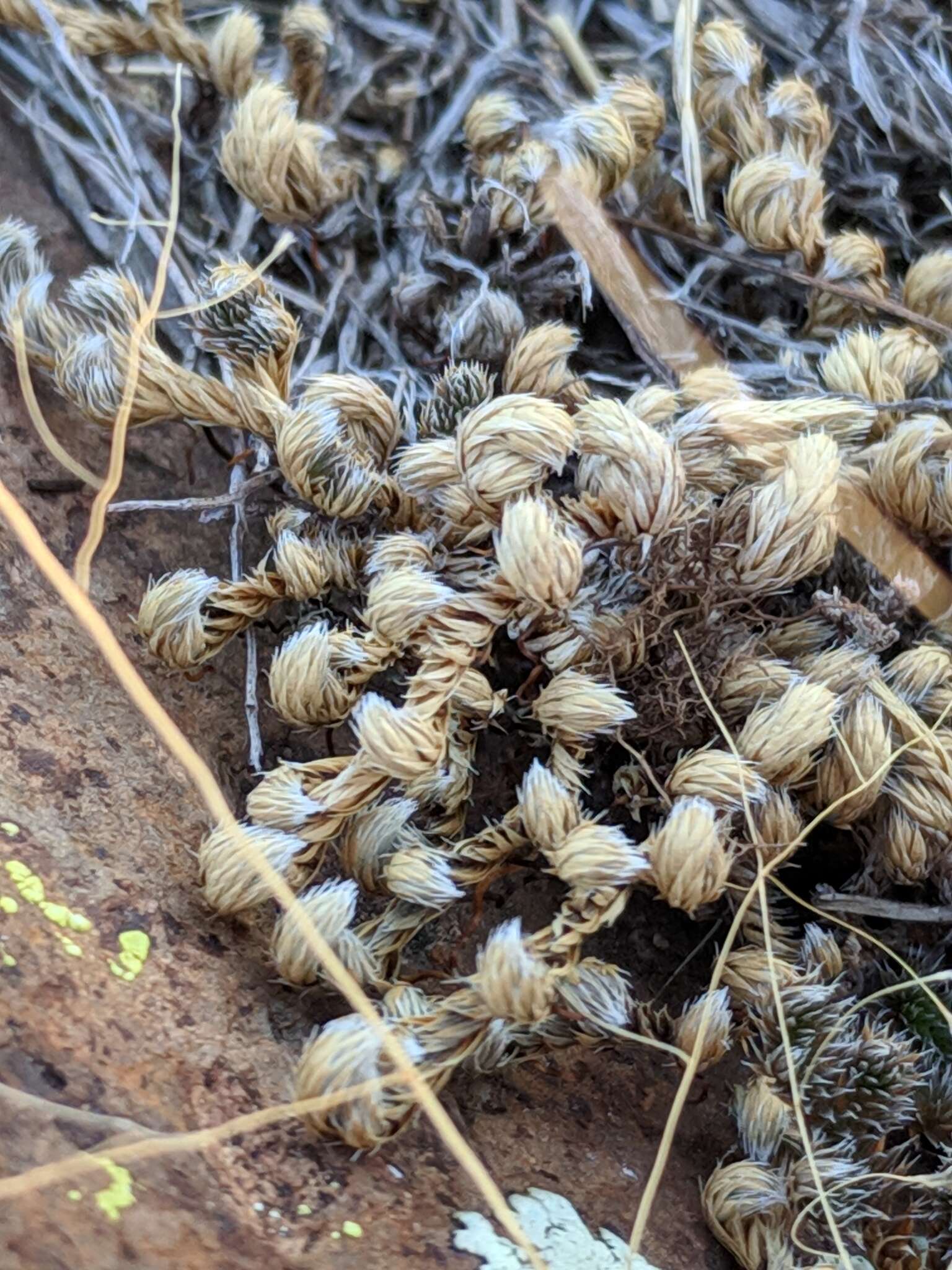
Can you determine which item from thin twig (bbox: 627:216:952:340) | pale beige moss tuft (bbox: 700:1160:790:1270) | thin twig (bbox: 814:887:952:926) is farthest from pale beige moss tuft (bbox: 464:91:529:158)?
pale beige moss tuft (bbox: 700:1160:790:1270)

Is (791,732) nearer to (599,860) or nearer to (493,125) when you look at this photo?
(599,860)

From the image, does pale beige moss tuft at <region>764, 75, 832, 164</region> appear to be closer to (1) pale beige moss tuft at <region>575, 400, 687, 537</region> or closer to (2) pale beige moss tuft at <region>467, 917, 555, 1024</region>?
(1) pale beige moss tuft at <region>575, 400, 687, 537</region>

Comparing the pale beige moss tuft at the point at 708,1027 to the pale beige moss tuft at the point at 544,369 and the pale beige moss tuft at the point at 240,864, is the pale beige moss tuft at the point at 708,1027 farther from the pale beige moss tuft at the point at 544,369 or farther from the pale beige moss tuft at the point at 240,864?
the pale beige moss tuft at the point at 544,369

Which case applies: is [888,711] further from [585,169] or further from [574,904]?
[585,169]

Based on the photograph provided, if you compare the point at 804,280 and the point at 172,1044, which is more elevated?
the point at 804,280

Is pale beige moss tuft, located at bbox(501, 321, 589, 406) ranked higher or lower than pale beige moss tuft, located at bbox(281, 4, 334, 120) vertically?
lower

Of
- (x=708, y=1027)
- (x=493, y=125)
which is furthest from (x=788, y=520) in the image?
(x=493, y=125)

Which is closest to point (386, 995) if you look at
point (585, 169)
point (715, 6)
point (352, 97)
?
point (585, 169)

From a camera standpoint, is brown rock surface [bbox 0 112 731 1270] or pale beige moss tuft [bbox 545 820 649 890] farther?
pale beige moss tuft [bbox 545 820 649 890]

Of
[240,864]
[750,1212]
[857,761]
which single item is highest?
[240,864]
